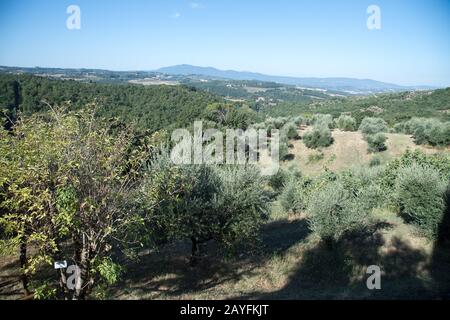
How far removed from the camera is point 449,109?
74438 mm

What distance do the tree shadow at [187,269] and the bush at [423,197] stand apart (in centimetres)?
582

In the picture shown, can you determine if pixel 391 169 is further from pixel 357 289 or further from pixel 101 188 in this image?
pixel 101 188

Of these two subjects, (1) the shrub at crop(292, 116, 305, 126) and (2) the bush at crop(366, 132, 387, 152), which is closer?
(2) the bush at crop(366, 132, 387, 152)

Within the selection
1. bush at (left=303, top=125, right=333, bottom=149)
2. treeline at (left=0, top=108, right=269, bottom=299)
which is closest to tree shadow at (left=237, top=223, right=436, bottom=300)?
treeline at (left=0, top=108, right=269, bottom=299)

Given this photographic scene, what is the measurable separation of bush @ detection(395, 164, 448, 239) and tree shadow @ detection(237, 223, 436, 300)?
1.37 metres

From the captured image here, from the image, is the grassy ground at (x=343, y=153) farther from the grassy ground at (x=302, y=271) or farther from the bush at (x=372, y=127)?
the grassy ground at (x=302, y=271)

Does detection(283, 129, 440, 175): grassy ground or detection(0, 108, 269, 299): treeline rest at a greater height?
detection(0, 108, 269, 299): treeline

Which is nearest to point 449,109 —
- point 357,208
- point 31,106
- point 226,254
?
point 357,208

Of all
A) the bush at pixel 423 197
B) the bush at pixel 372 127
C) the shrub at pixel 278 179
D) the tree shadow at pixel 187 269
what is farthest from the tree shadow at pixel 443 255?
the bush at pixel 372 127

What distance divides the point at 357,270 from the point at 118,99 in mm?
80441

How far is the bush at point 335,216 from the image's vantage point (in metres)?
16.7

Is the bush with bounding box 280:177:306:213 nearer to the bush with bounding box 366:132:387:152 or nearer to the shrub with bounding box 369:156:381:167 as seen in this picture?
the shrub with bounding box 369:156:381:167

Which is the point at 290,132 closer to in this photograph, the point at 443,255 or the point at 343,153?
the point at 343,153

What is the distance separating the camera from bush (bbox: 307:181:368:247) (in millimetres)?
16688
